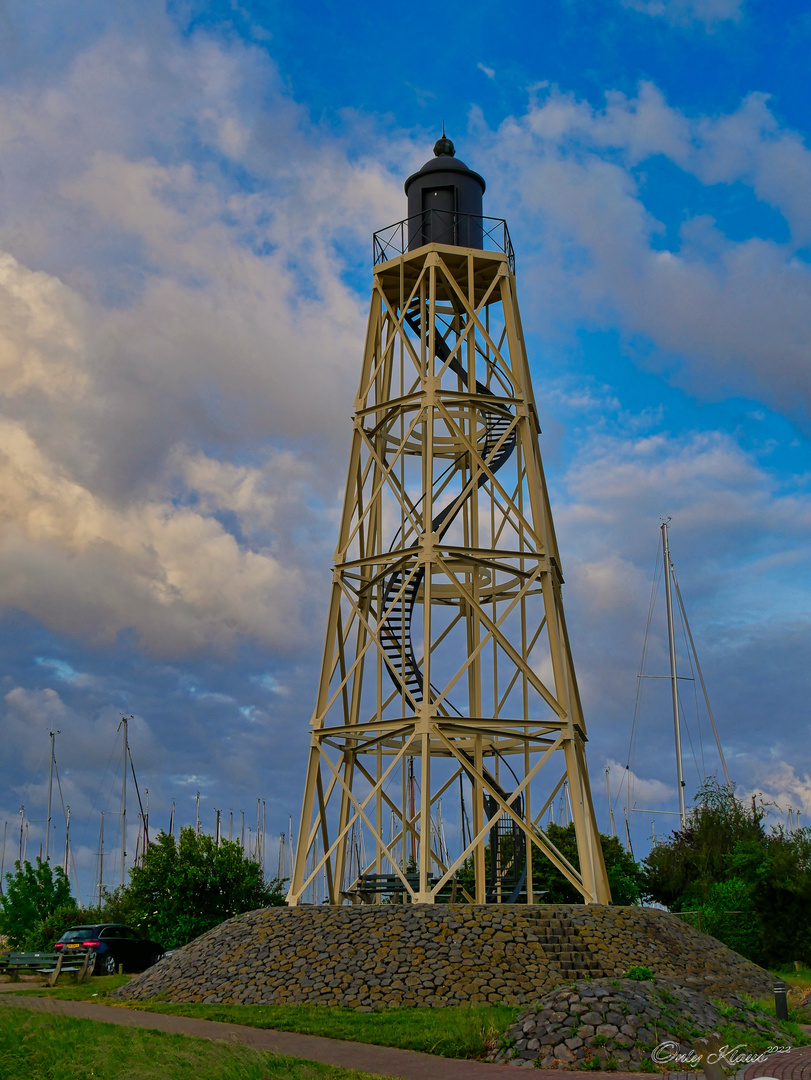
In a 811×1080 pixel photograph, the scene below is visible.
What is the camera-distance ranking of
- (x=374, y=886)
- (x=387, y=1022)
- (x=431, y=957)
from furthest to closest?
(x=374, y=886)
(x=431, y=957)
(x=387, y=1022)

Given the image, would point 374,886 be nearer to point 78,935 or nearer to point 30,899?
point 78,935

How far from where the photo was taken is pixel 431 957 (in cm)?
2266

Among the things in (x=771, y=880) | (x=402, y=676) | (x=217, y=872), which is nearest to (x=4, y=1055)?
(x=402, y=676)

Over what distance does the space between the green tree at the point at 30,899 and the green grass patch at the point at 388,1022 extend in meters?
36.7

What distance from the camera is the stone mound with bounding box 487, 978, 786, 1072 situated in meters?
15.9

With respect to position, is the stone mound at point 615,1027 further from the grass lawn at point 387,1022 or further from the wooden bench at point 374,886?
the wooden bench at point 374,886

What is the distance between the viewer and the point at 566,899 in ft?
140

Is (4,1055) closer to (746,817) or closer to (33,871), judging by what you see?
(746,817)

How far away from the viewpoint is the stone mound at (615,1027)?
15.9 meters

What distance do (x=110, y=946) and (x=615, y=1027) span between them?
18.4 meters

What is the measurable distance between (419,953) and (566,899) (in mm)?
21264

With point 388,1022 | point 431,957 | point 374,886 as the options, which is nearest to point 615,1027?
point 388,1022

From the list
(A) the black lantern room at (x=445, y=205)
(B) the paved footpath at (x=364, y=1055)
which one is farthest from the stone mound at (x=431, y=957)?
(A) the black lantern room at (x=445, y=205)

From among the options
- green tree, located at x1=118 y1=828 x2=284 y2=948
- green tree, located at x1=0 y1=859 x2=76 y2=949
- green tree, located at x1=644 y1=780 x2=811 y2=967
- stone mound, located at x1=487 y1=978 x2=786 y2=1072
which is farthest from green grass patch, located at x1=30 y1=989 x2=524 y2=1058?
green tree, located at x1=0 y1=859 x2=76 y2=949
